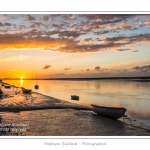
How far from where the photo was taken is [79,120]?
48.6ft

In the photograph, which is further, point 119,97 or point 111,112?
point 119,97

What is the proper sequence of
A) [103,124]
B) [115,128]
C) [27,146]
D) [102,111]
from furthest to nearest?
[102,111] < [103,124] < [115,128] < [27,146]

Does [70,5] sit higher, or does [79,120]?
[70,5]

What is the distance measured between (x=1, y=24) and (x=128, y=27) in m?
6.58

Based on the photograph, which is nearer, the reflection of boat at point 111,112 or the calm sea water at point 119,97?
the reflection of boat at point 111,112

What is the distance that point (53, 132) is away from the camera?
1156cm

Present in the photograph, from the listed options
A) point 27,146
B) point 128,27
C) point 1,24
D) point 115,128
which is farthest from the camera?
point 115,128

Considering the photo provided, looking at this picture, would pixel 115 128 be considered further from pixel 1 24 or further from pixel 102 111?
pixel 1 24

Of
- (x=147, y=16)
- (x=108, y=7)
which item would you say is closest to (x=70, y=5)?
(x=108, y=7)

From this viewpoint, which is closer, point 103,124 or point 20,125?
point 20,125

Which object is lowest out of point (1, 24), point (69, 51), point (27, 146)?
point (27, 146)

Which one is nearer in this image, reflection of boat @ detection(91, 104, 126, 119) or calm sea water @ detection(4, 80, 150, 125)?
reflection of boat @ detection(91, 104, 126, 119)

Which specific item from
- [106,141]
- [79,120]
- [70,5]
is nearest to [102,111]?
[79,120]

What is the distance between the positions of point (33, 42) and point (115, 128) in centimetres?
696
